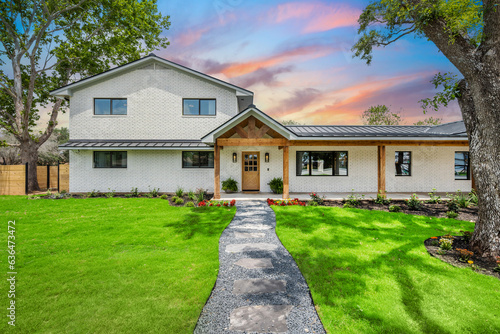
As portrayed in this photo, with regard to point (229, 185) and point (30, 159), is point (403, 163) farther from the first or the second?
point (30, 159)

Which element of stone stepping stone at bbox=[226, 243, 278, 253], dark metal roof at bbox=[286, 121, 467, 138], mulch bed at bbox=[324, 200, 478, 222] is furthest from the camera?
dark metal roof at bbox=[286, 121, 467, 138]

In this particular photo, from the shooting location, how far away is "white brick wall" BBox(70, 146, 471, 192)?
40.5 feet

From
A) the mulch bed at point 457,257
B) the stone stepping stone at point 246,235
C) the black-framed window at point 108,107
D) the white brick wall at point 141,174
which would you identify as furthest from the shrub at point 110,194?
the mulch bed at point 457,257

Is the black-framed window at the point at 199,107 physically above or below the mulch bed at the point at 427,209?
above

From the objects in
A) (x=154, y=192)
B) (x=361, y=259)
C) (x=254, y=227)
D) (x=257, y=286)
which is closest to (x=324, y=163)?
(x=254, y=227)

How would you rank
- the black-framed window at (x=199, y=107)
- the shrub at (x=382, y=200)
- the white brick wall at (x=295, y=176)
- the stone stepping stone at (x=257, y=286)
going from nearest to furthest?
the stone stepping stone at (x=257, y=286)
the shrub at (x=382, y=200)
the white brick wall at (x=295, y=176)
the black-framed window at (x=199, y=107)

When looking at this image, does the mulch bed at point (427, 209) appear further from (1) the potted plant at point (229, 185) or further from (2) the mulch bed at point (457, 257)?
(1) the potted plant at point (229, 185)

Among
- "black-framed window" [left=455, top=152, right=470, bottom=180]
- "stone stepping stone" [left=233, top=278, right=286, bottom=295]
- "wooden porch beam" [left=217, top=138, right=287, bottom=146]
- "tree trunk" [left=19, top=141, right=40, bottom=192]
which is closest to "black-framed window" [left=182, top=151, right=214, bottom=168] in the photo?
"wooden porch beam" [left=217, top=138, right=287, bottom=146]

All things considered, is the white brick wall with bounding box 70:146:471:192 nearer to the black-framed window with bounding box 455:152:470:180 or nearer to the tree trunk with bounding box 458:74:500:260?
the black-framed window with bounding box 455:152:470:180

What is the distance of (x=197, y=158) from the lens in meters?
12.6

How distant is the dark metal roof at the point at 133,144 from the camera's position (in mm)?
11437

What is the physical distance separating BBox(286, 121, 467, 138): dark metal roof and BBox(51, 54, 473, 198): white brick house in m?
0.12

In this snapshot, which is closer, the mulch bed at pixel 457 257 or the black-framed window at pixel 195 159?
the mulch bed at pixel 457 257

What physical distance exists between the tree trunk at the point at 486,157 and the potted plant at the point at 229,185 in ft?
31.0
